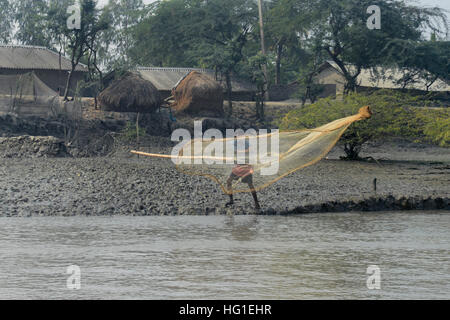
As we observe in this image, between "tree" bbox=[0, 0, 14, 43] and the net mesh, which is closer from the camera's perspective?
the net mesh

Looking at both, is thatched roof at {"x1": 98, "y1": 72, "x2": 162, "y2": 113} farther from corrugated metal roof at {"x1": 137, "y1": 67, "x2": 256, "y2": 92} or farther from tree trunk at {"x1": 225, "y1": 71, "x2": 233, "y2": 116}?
tree trunk at {"x1": 225, "y1": 71, "x2": 233, "y2": 116}

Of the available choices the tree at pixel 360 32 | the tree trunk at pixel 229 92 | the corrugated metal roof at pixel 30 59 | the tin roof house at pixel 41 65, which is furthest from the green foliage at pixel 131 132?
the tree at pixel 360 32

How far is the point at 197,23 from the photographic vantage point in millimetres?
37000

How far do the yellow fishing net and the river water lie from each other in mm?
921

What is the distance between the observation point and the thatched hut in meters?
30.8

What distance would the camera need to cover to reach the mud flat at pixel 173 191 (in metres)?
13.6

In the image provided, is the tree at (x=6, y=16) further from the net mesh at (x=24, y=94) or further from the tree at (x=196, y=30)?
the net mesh at (x=24, y=94)

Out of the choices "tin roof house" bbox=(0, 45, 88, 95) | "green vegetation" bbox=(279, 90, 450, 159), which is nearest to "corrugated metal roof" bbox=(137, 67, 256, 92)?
"tin roof house" bbox=(0, 45, 88, 95)

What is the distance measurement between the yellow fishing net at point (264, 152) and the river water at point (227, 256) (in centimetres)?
92

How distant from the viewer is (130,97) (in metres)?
28.4

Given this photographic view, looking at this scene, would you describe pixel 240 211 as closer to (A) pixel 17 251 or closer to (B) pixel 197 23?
(A) pixel 17 251

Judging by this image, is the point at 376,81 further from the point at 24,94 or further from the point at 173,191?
the point at 173,191
